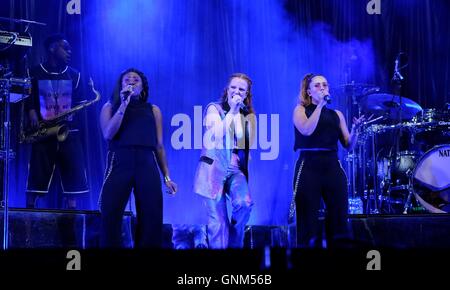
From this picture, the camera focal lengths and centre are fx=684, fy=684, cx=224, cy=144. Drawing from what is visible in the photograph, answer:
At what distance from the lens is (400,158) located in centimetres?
739

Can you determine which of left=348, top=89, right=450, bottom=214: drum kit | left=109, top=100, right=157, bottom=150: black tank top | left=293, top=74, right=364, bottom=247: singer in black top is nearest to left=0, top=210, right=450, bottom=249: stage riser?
left=293, top=74, right=364, bottom=247: singer in black top

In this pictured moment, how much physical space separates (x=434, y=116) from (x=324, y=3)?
66.3 inches

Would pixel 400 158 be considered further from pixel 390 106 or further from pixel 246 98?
pixel 246 98

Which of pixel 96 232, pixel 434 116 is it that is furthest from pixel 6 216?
pixel 434 116

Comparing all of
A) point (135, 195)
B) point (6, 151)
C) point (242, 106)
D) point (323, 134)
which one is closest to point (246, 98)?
point (242, 106)

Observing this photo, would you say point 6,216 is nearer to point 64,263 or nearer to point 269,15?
point 64,263

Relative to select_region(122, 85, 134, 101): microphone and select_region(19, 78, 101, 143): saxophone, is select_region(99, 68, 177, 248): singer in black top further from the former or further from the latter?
select_region(19, 78, 101, 143): saxophone

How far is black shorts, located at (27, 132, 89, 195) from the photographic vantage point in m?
6.93

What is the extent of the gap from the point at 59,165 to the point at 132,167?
4.25 feet

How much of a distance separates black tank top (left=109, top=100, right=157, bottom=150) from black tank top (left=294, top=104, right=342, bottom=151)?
1323 mm

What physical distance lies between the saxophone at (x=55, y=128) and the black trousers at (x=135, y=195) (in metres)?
0.98

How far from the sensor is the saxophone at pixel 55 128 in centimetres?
688

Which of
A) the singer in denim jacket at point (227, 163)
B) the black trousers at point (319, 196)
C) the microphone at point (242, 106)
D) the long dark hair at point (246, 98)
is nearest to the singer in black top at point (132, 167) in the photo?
the singer in denim jacket at point (227, 163)

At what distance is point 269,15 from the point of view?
7027 millimetres
